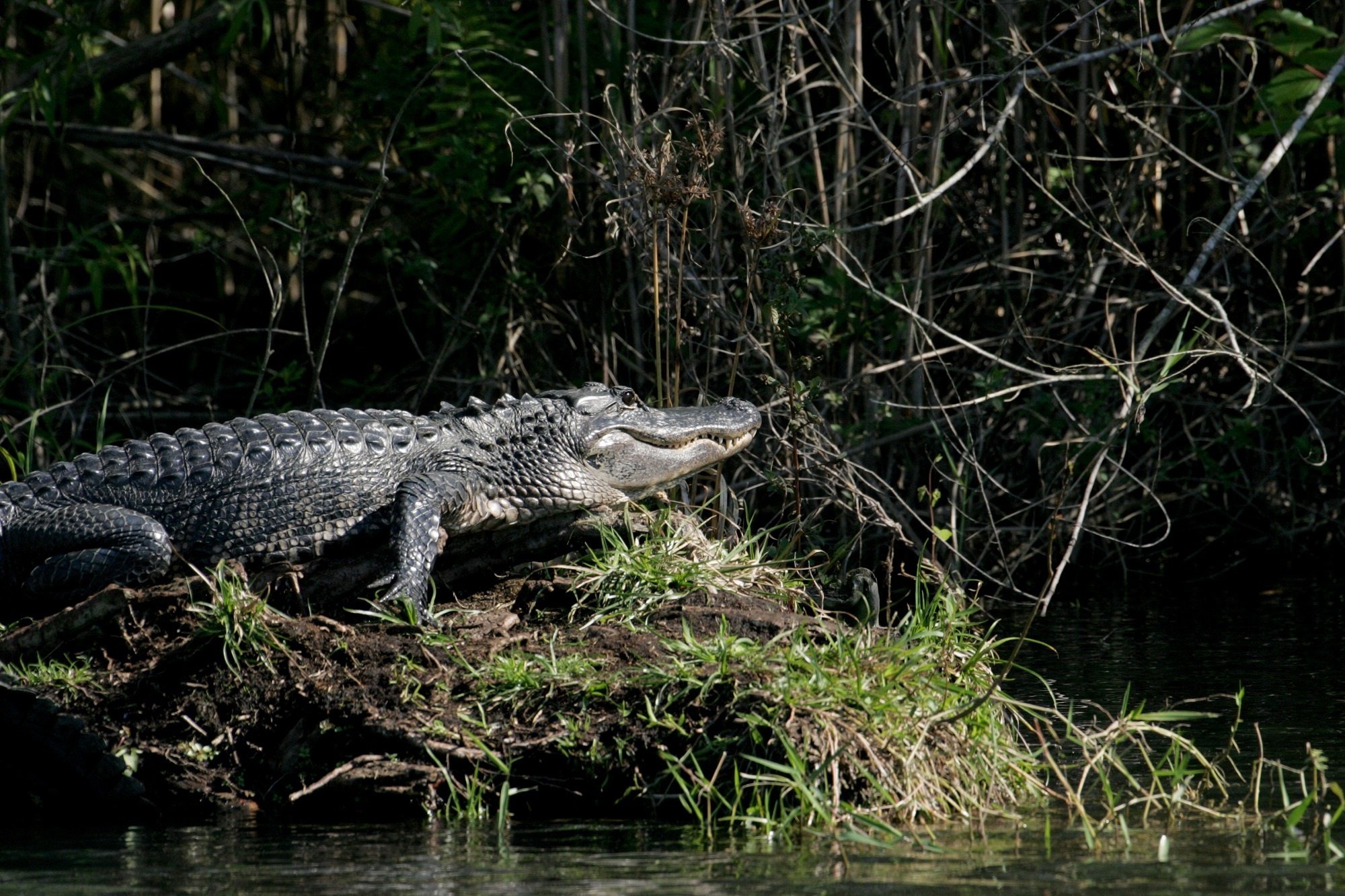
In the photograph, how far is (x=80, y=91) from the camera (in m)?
7.89

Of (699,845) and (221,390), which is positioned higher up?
(221,390)

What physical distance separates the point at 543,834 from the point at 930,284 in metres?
3.98

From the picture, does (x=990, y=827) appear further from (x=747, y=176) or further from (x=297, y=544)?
(x=747, y=176)

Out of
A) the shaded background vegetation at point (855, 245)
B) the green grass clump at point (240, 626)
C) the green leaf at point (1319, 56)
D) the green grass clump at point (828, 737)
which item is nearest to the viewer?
the green grass clump at point (828, 737)

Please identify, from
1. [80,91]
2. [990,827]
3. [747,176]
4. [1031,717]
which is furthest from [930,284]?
[80,91]

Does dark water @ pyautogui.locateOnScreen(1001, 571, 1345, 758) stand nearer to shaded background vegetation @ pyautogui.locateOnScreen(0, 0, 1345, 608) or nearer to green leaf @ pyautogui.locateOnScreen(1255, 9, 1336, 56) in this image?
shaded background vegetation @ pyautogui.locateOnScreen(0, 0, 1345, 608)

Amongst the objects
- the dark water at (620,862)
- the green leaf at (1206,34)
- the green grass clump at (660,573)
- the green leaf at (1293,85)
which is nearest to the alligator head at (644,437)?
the green grass clump at (660,573)

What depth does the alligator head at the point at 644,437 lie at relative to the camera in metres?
5.06

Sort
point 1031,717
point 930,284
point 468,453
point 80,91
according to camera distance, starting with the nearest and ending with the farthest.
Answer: point 1031,717 < point 468,453 < point 930,284 < point 80,91

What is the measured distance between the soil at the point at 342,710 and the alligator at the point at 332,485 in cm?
29

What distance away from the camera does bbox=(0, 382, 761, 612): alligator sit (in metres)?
4.44

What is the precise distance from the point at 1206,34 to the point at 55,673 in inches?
190

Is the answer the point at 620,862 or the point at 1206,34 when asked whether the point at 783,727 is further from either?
the point at 1206,34

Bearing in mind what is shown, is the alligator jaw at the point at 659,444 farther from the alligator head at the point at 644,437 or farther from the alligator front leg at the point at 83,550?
the alligator front leg at the point at 83,550
